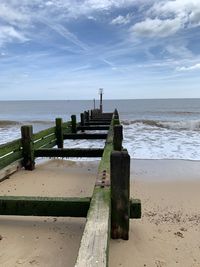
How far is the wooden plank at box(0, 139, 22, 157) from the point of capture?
6529 millimetres

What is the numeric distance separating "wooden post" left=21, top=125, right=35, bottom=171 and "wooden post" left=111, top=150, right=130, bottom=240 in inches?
183

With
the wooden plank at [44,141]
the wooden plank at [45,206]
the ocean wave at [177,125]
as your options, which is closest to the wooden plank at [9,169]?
the wooden plank at [44,141]

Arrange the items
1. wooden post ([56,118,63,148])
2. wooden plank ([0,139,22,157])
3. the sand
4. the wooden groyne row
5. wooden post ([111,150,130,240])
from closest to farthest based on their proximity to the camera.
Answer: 1. the wooden groyne row
2. wooden post ([111,150,130,240])
3. the sand
4. wooden plank ([0,139,22,157])
5. wooden post ([56,118,63,148])

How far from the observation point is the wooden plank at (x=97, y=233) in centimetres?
210

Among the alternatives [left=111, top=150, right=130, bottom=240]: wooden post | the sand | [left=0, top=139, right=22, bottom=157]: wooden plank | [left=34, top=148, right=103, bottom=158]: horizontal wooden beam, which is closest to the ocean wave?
[left=34, top=148, right=103, bottom=158]: horizontal wooden beam

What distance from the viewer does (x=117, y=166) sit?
340 cm

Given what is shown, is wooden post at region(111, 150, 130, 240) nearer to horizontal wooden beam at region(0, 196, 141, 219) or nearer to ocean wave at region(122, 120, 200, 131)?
horizontal wooden beam at region(0, 196, 141, 219)

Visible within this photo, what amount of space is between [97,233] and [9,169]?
16.6ft

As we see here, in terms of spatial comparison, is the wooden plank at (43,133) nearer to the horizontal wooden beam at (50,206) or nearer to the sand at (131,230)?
the sand at (131,230)

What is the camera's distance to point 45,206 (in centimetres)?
374

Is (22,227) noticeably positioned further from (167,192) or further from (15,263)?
(167,192)

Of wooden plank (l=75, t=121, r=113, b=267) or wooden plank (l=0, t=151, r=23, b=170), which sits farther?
wooden plank (l=0, t=151, r=23, b=170)

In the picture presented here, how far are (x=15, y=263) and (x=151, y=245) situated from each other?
1.75 meters

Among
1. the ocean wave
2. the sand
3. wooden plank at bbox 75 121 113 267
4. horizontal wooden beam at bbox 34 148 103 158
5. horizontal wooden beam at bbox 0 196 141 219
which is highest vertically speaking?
wooden plank at bbox 75 121 113 267
